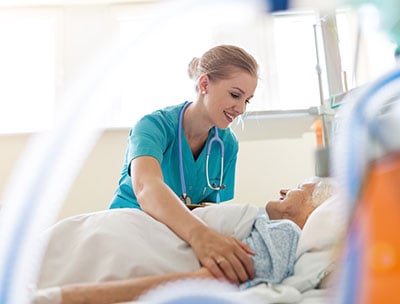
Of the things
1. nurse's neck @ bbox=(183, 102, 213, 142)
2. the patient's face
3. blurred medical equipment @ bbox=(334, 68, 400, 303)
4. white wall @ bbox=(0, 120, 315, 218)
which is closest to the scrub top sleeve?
nurse's neck @ bbox=(183, 102, 213, 142)

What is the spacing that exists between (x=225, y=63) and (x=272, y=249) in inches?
26.8

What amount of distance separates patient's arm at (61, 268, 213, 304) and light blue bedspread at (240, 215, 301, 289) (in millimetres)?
155

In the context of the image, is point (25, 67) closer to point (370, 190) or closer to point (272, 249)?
point (272, 249)

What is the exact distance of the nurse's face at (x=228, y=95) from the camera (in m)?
1.42

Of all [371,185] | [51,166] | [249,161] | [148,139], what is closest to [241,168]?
[249,161]

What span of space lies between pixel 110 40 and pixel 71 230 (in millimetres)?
634

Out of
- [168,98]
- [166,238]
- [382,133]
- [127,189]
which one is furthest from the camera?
[168,98]

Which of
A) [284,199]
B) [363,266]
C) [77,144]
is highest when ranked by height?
[77,144]

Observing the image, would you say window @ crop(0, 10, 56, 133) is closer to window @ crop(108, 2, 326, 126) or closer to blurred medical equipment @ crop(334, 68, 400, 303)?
window @ crop(108, 2, 326, 126)

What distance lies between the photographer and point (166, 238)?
37.9 inches

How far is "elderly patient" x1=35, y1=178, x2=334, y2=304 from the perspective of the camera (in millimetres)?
784

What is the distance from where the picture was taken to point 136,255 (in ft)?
2.91

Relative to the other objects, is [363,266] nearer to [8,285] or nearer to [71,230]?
[8,285]

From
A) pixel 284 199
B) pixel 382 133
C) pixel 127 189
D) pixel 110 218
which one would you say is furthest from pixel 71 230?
pixel 382 133
